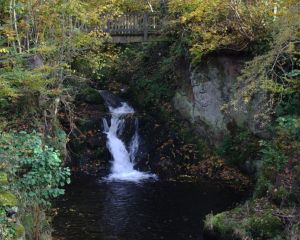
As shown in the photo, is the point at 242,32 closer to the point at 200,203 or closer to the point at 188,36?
the point at 188,36

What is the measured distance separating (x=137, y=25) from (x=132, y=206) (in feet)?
32.5

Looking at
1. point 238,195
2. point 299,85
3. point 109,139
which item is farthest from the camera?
point 109,139

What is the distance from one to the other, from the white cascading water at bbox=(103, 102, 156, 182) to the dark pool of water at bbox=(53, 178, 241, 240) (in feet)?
3.63

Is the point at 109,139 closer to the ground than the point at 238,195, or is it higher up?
higher up

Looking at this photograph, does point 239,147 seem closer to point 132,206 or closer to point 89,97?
point 132,206

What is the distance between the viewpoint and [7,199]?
24.4ft

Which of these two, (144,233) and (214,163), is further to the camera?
(214,163)

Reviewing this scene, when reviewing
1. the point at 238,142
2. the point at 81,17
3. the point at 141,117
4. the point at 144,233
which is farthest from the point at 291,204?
the point at 141,117

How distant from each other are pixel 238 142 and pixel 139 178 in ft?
12.8

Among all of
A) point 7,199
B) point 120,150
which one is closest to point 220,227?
point 7,199

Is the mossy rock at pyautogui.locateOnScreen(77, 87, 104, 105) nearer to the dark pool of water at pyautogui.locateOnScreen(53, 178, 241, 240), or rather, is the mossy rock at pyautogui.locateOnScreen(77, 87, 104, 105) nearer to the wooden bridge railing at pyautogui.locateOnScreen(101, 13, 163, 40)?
the wooden bridge railing at pyautogui.locateOnScreen(101, 13, 163, 40)

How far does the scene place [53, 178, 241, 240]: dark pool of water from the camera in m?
11.3

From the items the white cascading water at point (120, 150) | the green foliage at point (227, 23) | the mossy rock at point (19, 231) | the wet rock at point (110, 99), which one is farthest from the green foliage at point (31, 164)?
the wet rock at point (110, 99)

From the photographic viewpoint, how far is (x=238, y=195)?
14.5m
